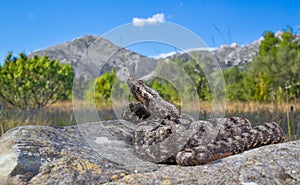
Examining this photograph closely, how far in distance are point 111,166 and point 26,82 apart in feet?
31.4

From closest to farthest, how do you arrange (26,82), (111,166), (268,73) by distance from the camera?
(111,166)
(26,82)
(268,73)

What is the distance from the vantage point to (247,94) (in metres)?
19.0

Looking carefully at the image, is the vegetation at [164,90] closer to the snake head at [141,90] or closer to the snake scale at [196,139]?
the snake head at [141,90]

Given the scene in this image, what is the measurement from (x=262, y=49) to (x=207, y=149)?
74.7 feet

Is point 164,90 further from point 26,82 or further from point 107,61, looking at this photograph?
point 26,82

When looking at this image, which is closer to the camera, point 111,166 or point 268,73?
point 111,166

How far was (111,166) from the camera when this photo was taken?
2.69 metres

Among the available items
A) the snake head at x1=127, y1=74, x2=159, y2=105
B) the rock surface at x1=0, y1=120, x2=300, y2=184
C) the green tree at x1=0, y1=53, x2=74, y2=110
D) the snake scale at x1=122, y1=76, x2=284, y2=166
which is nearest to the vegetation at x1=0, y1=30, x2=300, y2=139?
the green tree at x1=0, y1=53, x2=74, y2=110

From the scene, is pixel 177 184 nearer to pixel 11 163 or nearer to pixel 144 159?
pixel 144 159

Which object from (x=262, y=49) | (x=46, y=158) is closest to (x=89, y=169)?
(x=46, y=158)

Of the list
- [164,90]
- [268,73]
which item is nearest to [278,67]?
[268,73]

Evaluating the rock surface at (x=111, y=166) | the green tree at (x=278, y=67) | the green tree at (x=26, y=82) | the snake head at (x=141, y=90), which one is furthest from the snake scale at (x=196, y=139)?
the green tree at (x=278, y=67)

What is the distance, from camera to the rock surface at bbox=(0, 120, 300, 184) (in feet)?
7.98

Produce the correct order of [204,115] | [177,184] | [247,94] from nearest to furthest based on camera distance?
1. [177,184]
2. [204,115]
3. [247,94]
